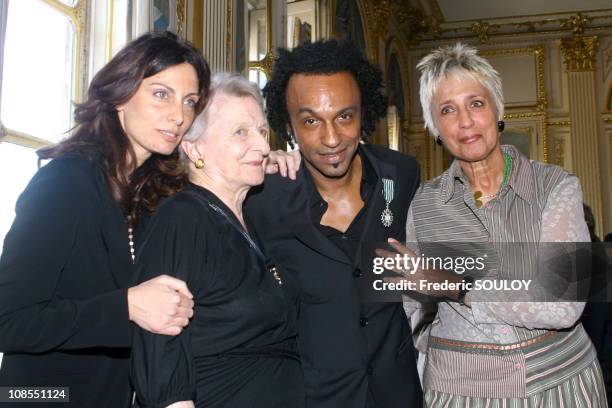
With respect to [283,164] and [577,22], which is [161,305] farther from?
[577,22]

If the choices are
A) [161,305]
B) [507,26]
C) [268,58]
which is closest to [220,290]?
[161,305]

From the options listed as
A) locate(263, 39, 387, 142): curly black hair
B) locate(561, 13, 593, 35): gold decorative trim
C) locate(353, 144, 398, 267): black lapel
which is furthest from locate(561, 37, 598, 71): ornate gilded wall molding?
locate(353, 144, 398, 267): black lapel

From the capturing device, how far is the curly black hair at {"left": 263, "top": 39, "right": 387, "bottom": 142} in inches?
96.8

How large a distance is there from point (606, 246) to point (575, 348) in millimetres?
720

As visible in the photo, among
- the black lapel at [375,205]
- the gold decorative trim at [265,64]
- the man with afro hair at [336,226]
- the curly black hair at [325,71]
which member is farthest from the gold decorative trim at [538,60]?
the black lapel at [375,205]

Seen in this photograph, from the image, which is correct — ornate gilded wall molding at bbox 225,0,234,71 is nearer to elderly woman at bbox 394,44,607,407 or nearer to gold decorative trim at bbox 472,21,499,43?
elderly woman at bbox 394,44,607,407

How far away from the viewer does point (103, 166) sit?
5.89 feet

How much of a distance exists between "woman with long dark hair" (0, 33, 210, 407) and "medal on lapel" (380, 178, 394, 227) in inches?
29.4

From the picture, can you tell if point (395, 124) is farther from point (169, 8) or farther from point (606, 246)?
point (606, 246)

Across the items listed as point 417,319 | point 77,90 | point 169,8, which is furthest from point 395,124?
point 417,319

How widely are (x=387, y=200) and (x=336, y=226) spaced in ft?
0.71

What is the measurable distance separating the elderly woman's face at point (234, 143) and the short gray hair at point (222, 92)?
2 cm

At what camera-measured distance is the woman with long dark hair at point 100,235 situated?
151 cm

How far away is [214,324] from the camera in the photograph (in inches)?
65.7
